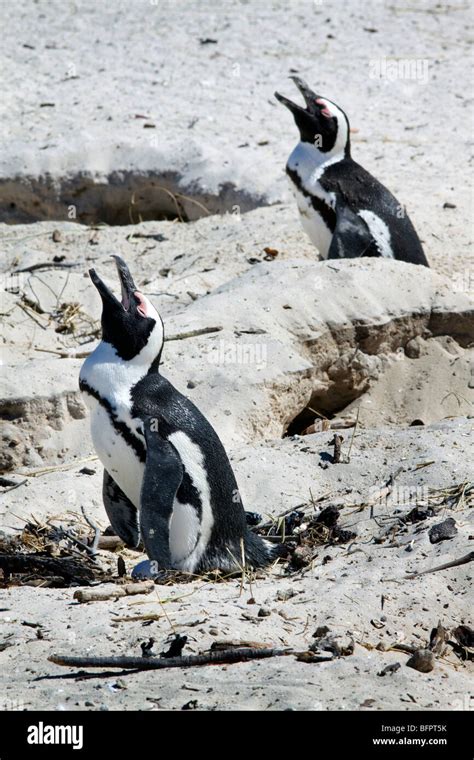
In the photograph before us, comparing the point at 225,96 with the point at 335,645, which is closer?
the point at 335,645

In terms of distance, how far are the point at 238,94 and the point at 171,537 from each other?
6254 mm

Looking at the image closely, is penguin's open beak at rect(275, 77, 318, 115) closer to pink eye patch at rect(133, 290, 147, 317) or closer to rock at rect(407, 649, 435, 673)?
pink eye patch at rect(133, 290, 147, 317)

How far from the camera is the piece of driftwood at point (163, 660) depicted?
3.23 metres

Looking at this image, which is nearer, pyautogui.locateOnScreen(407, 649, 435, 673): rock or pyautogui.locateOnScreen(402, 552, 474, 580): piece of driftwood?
pyautogui.locateOnScreen(407, 649, 435, 673): rock

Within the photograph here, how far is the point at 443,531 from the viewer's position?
13.5ft

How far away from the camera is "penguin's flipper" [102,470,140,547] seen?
462 centimetres

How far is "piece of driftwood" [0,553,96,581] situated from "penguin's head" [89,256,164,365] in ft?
2.68

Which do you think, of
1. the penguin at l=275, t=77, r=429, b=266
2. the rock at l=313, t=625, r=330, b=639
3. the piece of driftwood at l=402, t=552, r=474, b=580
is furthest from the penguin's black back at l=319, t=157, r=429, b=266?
the rock at l=313, t=625, r=330, b=639

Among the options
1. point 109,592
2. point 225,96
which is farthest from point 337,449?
point 225,96

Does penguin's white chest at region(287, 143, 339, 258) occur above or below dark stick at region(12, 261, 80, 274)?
above

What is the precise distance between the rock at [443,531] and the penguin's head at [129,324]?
1248 mm

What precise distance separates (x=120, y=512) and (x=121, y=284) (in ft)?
2.87

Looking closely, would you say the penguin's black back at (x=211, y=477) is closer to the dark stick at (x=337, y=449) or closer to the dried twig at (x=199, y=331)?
the dark stick at (x=337, y=449)

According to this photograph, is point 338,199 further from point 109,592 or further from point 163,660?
point 163,660
